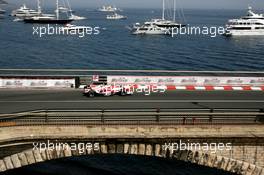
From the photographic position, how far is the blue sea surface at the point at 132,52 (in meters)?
92.2

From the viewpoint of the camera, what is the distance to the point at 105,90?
37.6m

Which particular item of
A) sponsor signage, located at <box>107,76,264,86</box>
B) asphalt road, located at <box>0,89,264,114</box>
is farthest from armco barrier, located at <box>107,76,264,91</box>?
asphalt road, located at <box>0,89,264,114</box>

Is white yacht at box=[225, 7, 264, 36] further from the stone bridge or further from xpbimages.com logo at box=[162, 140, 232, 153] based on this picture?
xpbimages.com logo at box=[162, 140, 232, 153]

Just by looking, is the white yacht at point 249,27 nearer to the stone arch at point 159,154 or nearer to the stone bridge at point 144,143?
the stone bridge at point 144,143

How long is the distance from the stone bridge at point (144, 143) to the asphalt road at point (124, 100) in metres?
8.82

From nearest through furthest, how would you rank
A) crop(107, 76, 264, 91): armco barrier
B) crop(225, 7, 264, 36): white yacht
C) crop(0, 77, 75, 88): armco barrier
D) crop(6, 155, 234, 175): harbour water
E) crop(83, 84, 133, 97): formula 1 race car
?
crop(6, 155, 234, 175): harbour water → crop(83, 84, 133, 97): formula 1 race car → crop(0, 77, 75, 88): armco barrier → crop(107, 76, 264, 91): armco barrier → crop(225, 7, 264, 36): white yacht

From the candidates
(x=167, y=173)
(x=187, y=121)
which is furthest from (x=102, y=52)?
(x=187, y=121)

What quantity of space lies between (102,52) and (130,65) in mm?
21328

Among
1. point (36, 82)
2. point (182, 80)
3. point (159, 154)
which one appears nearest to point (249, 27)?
point (182, 80)

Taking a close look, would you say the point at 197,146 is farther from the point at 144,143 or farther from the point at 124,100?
the point at 124,100

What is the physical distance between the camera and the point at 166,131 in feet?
78.2

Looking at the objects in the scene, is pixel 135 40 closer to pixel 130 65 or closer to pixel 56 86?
pixel 130 65

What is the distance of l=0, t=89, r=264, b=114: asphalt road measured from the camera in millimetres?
33031

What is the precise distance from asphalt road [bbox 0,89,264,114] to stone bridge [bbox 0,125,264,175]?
8.82 m
